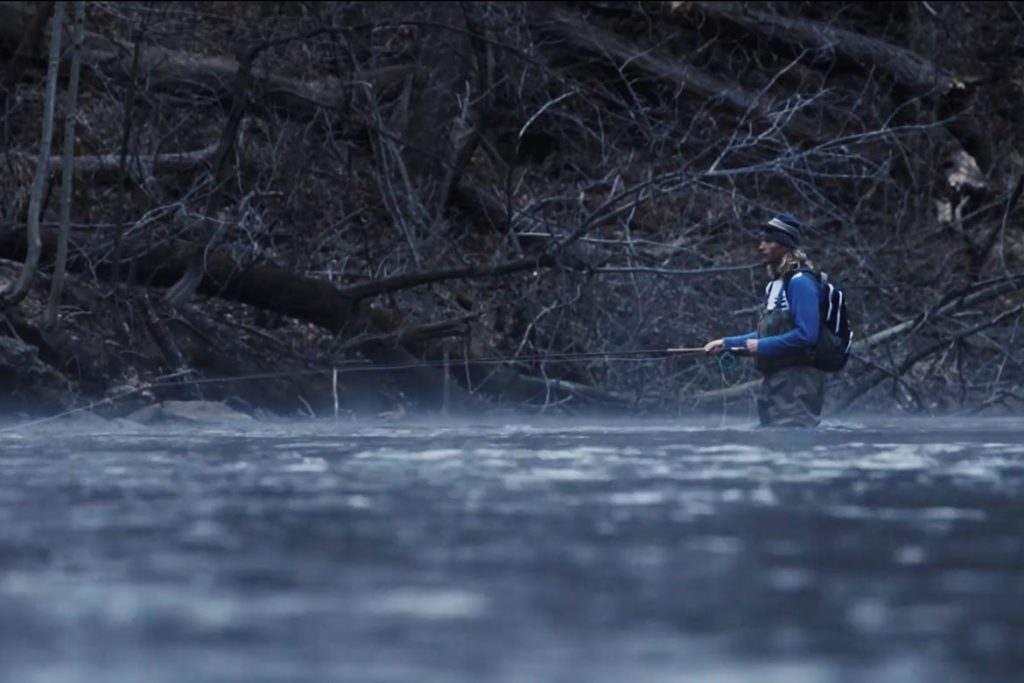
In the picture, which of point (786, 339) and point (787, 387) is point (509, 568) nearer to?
point (786, 339)

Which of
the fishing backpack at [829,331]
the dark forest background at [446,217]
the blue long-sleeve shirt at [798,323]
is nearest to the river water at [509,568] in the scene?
the blue long-sleeve shirt at [798,323]

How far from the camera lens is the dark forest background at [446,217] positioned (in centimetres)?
1231

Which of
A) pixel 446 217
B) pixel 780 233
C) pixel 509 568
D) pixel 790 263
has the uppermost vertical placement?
pixel 446 217

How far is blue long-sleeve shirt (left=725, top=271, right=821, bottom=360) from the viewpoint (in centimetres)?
1069

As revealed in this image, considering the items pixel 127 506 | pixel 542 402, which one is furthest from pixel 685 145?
pixel 127 506

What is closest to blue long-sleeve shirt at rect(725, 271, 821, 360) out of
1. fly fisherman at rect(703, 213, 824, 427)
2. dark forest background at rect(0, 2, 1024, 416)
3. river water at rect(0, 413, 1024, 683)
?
fly fisherman at rect(703, 213, 824, 427)

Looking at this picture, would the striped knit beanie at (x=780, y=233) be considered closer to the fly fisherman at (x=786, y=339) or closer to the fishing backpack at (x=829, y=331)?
the fly fisherman at (x=786, y=339)

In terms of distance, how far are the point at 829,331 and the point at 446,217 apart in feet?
11.7

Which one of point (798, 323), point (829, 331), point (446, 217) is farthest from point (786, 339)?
point (446, 217)

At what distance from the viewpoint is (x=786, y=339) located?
10742 millimetres

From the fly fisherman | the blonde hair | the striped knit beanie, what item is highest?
the striped knit beanie

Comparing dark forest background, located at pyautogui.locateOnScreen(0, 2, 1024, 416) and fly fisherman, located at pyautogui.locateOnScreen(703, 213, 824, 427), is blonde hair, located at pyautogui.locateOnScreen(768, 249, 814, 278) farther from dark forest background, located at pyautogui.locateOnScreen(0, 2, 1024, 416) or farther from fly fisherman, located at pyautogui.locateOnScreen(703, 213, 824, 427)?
dark forest background, located at pyautogui.locateOnScreen(0, 2, 1024, 416)

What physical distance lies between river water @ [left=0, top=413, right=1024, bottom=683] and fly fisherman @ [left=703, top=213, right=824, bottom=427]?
2.52 m

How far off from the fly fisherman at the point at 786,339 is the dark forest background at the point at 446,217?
3.65ft
